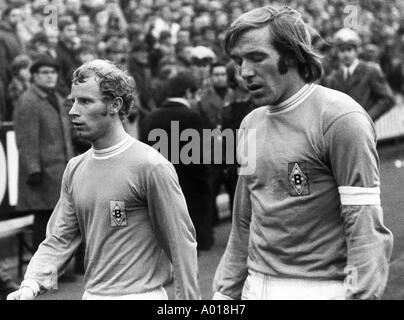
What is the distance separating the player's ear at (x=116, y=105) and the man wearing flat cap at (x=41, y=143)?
17.1 feet

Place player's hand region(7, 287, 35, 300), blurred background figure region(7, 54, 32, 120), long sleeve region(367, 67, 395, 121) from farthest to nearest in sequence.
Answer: blurred background figure region(7, 54, 32, 120) → long sleeve region(367, 67, 395, 121) → player's hand region(7, 287, 35, 300)

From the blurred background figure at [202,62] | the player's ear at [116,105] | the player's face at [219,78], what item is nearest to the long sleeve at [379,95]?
the player's face at [219,78]

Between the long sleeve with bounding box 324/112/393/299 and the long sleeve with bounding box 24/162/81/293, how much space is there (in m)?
1.61

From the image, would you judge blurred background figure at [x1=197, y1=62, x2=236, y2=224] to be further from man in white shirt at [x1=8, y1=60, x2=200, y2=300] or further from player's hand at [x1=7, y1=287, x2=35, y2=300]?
player's hand at [x1=7, y1=287, x2=35, y2=300]

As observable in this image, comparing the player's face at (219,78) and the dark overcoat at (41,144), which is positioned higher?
the player's face at (219,78)

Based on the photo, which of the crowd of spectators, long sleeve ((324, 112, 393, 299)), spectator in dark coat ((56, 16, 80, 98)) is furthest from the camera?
spectator in dark coat ((56, 16, 80, 98))

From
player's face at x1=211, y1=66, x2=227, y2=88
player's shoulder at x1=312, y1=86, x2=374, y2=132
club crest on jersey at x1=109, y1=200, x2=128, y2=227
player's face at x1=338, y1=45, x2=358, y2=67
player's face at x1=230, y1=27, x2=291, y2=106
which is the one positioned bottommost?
player's face at x1=211, y1=66, x2=227, y2=88

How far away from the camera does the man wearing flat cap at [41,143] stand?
32.6 feet

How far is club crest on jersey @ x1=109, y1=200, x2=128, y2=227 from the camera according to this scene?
4.60m

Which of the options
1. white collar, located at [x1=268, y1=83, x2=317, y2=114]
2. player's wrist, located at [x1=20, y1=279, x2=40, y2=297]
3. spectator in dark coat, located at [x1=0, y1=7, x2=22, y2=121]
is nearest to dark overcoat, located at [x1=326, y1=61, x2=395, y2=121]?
spectator in dark coat, located at [x1=0, y1=7, x2=22, y2=121]

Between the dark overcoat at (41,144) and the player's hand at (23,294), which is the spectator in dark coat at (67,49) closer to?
the dark overcoat at (41,144)

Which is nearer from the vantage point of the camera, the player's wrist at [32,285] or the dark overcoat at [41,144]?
the player's wrist at [32,285]

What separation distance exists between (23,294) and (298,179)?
1440 millimetres
